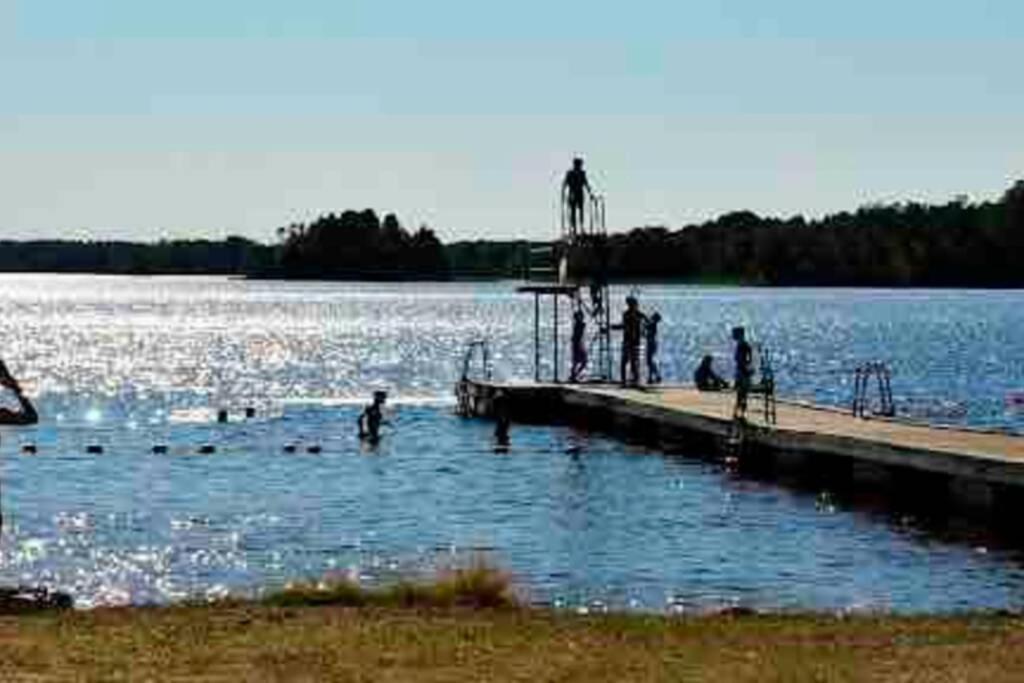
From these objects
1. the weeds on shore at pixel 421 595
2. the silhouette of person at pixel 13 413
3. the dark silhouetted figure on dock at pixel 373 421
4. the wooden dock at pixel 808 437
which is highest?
the silhouette of person at pixel 13 413

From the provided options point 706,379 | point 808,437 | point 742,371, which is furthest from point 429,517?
point 706,379

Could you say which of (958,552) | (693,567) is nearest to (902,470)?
(958,552)

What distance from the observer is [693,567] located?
96.0 ft

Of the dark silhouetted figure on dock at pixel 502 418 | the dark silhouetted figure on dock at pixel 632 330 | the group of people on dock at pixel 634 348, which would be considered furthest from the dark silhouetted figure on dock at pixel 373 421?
the dark silhouetted figure on dock at pixel 632 330

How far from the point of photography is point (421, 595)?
61.6 feet

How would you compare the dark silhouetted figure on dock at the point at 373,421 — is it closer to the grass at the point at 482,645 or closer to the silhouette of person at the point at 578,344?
the silhouette of person at the point at 578,344

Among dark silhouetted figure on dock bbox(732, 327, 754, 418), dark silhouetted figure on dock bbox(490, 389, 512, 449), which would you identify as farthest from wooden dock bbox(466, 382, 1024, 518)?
dark silhouetted figure on dock bbox(732, 327, 754, 418)

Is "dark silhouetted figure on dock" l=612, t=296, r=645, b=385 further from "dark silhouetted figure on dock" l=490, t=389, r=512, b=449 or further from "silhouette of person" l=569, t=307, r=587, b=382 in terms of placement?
"dark silhouetted figure on dock" l=490, t=389, r=512, b=449

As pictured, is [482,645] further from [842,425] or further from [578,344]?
[578,344]

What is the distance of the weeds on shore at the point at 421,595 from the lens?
1838cm

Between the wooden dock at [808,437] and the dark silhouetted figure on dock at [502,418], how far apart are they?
0.23m

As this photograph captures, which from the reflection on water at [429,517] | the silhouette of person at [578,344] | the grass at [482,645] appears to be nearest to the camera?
the grass at [482,645]

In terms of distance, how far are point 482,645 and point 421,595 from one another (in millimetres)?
3649

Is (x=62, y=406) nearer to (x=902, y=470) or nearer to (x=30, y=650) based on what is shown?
(x=902, y=470)
